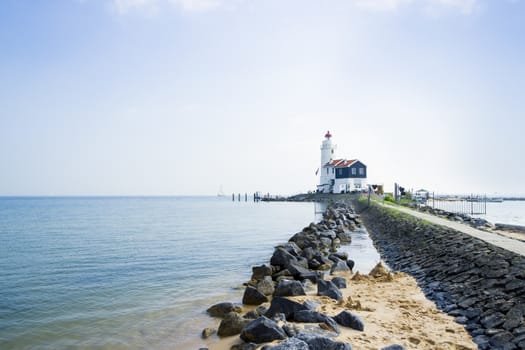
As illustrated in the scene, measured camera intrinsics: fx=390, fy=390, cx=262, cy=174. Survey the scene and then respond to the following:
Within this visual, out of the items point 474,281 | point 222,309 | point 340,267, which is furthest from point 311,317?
point 340,267

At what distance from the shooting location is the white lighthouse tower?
248ft

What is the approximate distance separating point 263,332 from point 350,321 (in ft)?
4.82

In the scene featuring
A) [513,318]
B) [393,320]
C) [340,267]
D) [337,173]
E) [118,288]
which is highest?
[337,173]

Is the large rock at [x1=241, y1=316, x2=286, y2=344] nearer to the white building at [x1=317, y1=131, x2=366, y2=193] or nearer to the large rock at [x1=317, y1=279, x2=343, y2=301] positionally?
the large rock at [x1=317, y1=279, x2=343, y2=301]

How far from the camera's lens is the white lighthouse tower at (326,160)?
248 ft

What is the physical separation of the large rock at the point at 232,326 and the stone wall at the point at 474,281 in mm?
3593

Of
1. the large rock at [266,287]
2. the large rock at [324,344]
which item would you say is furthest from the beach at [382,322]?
the large rock at [266,287]

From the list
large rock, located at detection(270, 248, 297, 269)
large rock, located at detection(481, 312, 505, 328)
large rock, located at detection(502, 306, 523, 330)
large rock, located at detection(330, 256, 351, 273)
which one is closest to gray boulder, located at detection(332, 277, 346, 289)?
large rock, located at detection(270, 248, 297, 269)

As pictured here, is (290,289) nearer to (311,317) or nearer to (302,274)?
(302,274)

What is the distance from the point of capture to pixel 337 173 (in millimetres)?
72125

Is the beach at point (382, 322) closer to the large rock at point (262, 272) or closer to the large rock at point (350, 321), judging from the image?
the large rock at point (350, 321)

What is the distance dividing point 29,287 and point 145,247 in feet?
25.4

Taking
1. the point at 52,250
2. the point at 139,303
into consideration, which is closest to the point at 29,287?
the point at 139,303

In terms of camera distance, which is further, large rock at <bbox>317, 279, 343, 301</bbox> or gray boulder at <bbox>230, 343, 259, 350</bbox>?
large rock at <bbox>317, 279, 343, 301</bbox>
